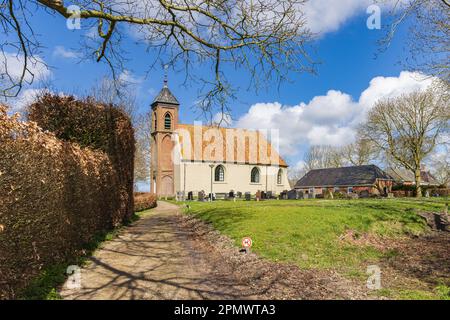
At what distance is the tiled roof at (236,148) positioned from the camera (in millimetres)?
47216

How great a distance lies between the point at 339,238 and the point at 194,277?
21.8ft

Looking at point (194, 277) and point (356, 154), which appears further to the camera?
point (356, 154)

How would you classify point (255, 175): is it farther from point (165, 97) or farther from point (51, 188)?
point (51, 188)

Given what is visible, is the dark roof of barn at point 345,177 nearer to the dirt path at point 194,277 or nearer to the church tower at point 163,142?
the church tower at point 163,142

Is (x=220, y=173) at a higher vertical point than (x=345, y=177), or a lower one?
higher

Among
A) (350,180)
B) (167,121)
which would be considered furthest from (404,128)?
(167,121)

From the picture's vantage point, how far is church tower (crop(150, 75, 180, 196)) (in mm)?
46281

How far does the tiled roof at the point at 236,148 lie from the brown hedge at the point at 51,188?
32.3 meters

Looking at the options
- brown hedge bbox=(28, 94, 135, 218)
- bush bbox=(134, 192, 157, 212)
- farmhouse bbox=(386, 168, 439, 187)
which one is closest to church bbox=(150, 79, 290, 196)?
bush bbox=(134, 192, 157, 212)

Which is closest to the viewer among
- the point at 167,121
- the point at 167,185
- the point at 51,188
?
the point at 51,188

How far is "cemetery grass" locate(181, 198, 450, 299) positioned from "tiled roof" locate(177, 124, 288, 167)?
30.5 meters

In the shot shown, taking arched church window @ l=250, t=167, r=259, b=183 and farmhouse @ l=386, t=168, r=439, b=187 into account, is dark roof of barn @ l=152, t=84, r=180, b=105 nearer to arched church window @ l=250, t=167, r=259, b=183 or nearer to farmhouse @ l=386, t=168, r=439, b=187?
arched church window @ l=250, t=167, r=259, b=183

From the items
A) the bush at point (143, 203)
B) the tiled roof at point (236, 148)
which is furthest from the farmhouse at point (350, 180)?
the bush at point (143, 203)

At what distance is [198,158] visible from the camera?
46.8 m
